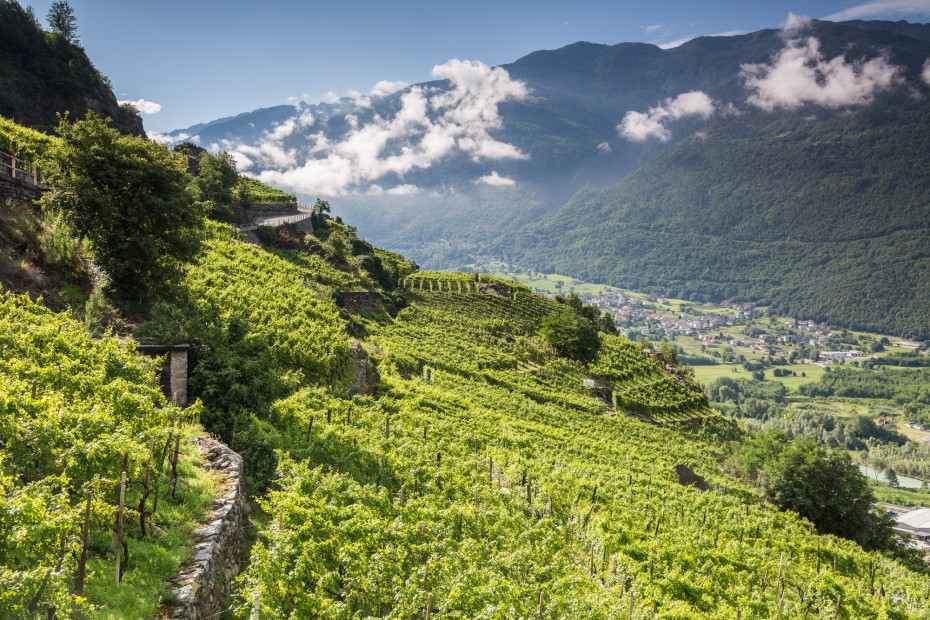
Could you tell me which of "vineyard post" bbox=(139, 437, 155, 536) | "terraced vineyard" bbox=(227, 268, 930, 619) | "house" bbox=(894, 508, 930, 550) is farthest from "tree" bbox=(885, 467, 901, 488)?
"vineyard post" bbox=(139, 437, 155, 536)

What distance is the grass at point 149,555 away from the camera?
607cm

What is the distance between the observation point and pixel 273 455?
11.9m

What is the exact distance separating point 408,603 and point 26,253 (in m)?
18.4

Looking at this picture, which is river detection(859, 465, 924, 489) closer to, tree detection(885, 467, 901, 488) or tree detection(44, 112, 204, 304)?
tree detection(885, 467, 901, 488)

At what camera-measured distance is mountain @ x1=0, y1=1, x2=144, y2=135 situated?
151 feet

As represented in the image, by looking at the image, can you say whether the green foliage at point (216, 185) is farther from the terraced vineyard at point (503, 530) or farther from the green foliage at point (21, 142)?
the terraced vineyard at point (503, 530)

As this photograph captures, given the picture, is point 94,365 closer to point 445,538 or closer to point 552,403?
point 445,538

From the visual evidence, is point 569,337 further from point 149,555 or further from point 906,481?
point 906,481

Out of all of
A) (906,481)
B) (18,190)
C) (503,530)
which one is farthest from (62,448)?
(906,481)

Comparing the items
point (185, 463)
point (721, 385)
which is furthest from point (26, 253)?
point (721, 385)

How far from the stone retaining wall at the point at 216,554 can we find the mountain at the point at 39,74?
176 feet

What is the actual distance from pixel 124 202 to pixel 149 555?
589 inches

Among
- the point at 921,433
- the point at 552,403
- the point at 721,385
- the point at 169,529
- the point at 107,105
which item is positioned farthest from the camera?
the point at 721,385

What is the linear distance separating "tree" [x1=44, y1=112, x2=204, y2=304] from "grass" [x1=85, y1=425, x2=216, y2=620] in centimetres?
1098
